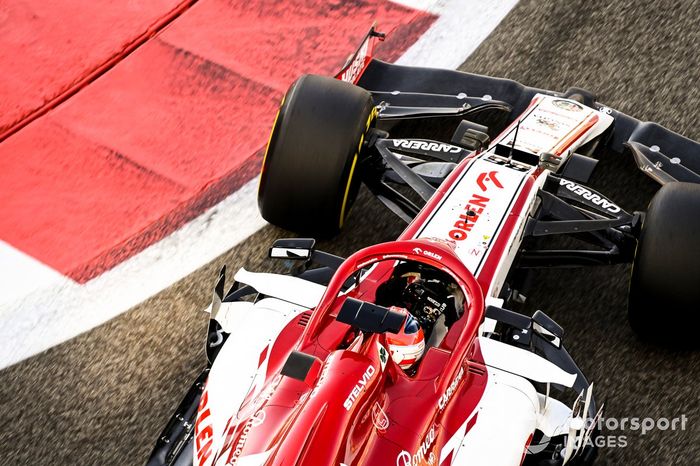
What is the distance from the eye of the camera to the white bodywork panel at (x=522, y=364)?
13.9ft

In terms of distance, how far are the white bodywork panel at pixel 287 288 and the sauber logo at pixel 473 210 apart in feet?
2.64

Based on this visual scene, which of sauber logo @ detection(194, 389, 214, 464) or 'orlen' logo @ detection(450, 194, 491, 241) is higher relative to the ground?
'orlen' logo @ detection(450, 194, 491, 241)

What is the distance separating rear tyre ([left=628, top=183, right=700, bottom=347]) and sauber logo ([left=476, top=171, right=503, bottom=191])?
0.76 meters

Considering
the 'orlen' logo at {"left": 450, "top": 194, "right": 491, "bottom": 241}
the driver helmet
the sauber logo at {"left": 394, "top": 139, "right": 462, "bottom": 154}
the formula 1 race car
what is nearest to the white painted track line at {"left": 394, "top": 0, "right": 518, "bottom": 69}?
the formula 1 race car

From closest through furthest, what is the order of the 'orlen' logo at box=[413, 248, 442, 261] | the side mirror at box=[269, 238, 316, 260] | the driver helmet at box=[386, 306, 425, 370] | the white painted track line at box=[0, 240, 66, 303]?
the driver helmet at box=[386, 306, 425, 370] → the 'orlen' logo at box=[413, 248, 442, 261] → the side mirror at box=[269, 238, 316, 260] → the white painted track line at box=[0, 240, 66, 303]

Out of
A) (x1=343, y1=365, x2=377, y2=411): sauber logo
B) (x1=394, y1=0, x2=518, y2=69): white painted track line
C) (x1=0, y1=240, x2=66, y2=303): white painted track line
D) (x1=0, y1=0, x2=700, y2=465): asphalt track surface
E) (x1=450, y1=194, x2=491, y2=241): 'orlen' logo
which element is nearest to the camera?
(x1=343, y1=365, x2=377, y2=411): sauber logo

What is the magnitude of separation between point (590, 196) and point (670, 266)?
810mm

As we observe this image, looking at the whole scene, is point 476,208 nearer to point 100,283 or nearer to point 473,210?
point 473,210

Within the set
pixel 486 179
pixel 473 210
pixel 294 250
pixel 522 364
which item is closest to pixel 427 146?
pixel 486 179

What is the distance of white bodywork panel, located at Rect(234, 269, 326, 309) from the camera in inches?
179

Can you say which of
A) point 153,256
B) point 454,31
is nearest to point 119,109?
point 153,256

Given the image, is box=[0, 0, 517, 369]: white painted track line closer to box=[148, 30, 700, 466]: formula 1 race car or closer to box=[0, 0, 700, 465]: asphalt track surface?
box=[0, 0, 700, 465]: asphalt track surface

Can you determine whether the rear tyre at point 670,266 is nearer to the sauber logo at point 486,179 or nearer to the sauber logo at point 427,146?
the sauber logo at point 486,179

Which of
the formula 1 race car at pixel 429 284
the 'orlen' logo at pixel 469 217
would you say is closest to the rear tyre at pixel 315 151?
the formula 1 race car at pixel 429 284
